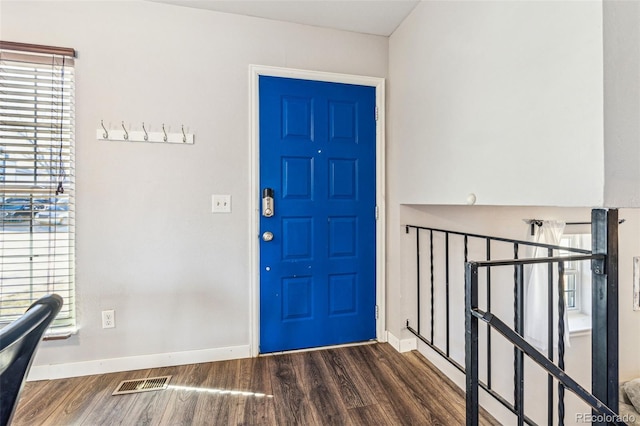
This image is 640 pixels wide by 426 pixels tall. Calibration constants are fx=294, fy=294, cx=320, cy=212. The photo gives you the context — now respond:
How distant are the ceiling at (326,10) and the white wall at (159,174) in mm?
69

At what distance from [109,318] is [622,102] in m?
2.83

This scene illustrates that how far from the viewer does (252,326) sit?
7.15ft

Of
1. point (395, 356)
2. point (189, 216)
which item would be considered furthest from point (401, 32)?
point (395, 356)

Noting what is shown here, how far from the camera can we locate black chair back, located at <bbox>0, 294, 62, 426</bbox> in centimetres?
69

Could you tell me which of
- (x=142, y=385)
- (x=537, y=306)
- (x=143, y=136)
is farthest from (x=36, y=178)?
(x=537, y=306)

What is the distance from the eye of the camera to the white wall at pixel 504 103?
1018 mm

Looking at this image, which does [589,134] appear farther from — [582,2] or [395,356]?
[395,356]

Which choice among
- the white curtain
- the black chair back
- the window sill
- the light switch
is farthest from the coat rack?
the window sill

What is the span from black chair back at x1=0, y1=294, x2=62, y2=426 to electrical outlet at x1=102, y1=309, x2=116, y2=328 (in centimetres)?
137

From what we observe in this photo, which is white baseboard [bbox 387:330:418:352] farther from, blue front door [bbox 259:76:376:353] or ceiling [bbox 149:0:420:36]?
ceiling [bbox 149:0:420:36]

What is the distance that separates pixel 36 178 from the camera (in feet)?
6.15

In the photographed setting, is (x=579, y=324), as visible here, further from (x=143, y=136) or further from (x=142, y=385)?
(x=143, y=136)

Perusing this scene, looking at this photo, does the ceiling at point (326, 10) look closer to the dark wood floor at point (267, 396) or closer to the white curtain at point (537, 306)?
the white curtain at point (537, 306)

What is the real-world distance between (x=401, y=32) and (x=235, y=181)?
168 cm
